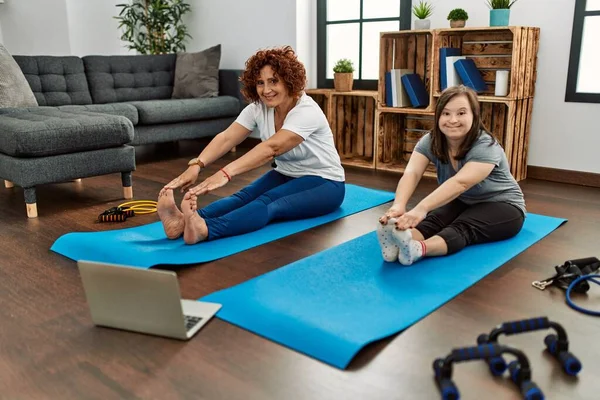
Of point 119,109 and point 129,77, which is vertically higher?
point 129,77

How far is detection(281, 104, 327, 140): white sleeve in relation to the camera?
245cm

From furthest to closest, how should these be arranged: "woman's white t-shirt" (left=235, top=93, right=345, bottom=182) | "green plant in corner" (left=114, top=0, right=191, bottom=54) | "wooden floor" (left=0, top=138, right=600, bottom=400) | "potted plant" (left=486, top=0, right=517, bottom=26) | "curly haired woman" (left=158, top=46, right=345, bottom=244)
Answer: "green plant in corner" (left=114, top=0, right=191, bottom=54), "potted plant" (left=486, top=0, right=517, bottom=26), "woman's white t-shirt" (left=235, top=93, right=345, bottom=182), "curly haired woman" (left=158, top=46, right=345, bottom=244), "wooden floor" (left=0, top=138, right=600, bottom=400)

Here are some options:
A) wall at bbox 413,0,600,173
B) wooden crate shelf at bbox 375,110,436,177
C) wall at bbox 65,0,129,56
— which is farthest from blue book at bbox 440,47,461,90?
wall at bbox 65,0,129,56

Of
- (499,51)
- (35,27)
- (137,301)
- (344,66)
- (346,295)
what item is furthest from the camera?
(35,27)

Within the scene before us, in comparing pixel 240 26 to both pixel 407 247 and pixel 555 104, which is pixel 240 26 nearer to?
pixel 555 104

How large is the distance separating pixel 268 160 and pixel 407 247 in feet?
2.28

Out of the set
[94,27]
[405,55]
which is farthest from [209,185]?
[94,27]

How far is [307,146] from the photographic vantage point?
8.55 feet

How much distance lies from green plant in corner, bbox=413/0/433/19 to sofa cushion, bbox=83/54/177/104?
224cm

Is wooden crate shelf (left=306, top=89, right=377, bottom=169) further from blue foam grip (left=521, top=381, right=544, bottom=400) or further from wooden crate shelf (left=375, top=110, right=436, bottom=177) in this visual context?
blue foam grip (left=521, top=381, right=544, bottom=400)

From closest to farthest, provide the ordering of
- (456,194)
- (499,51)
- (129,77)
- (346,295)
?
(346,295), (456,194), (499,51), (129,77)

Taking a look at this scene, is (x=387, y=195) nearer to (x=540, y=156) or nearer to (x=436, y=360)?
(x=540, y=156)

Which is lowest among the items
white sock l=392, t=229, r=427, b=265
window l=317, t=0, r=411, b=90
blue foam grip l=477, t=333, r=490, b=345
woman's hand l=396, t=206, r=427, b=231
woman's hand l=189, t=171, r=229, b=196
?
blue foam grip l=477, t=333, r=490, b=345

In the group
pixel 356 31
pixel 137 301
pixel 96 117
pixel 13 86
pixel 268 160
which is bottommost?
pixel 137 301
